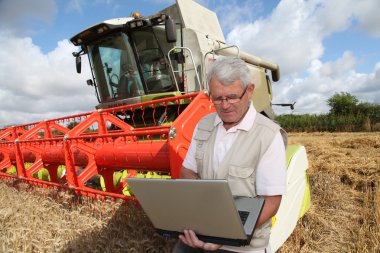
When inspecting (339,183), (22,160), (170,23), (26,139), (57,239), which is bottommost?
(339,183)

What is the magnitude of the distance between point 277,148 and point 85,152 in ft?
8.02

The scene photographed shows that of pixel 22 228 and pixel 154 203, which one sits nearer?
pixel 154 203

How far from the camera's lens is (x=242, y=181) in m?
1.29

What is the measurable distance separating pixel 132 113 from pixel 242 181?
3921 millimetres

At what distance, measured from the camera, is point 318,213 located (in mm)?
3262

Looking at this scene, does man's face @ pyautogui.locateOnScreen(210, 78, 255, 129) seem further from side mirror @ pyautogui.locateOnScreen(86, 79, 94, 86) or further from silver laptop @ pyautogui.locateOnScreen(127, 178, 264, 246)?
side mirror @ pyautogui.locateOnScreen(86, 79, 94, 86)

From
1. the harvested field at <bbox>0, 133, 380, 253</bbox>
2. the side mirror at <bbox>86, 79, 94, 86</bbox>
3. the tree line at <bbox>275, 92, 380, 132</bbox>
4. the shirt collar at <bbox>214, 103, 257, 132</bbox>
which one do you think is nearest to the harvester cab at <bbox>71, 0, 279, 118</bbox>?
the side mirror at <bbox>86, 79, 94, 86</bbox>

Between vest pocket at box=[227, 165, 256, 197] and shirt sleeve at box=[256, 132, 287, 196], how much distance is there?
0.02m

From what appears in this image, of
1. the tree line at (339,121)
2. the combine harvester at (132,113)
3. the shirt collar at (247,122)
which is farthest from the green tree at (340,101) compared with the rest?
the shirt collar at (247,122)

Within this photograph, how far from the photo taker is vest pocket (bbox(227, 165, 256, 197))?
1.29 m

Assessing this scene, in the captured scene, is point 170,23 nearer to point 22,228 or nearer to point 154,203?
point 22,228

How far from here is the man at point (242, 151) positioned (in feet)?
4.16

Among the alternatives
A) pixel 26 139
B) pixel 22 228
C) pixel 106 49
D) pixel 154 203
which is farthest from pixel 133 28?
pixel 154 203

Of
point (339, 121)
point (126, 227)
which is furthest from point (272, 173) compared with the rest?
point (339, 121)
